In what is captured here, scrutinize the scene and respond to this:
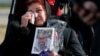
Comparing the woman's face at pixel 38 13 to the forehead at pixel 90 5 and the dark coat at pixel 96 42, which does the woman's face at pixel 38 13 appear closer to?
the dark coat at pixel 96 42

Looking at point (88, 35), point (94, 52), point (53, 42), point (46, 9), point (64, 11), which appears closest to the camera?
point (94, 52)

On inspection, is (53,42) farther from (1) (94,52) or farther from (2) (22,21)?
(1) (94,52)

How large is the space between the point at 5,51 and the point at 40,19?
386mm

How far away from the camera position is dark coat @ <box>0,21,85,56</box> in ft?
10.4

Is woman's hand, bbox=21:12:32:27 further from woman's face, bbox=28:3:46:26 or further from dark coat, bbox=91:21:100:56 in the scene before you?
dark coat, bbox=91:21:100:56

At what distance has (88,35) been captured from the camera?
368cm

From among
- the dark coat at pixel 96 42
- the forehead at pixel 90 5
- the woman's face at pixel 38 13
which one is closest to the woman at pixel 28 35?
the woman's face at pixel 38 13

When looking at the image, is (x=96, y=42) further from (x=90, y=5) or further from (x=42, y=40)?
(x=42, y=40)

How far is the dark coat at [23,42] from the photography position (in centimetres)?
317

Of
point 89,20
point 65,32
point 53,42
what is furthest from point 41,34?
point 89,20

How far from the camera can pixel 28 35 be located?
3189 mm

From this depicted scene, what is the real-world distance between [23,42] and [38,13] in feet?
0.84

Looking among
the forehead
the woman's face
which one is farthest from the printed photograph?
the forehead

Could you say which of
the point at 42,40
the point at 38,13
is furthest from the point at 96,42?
the point at 38,13
